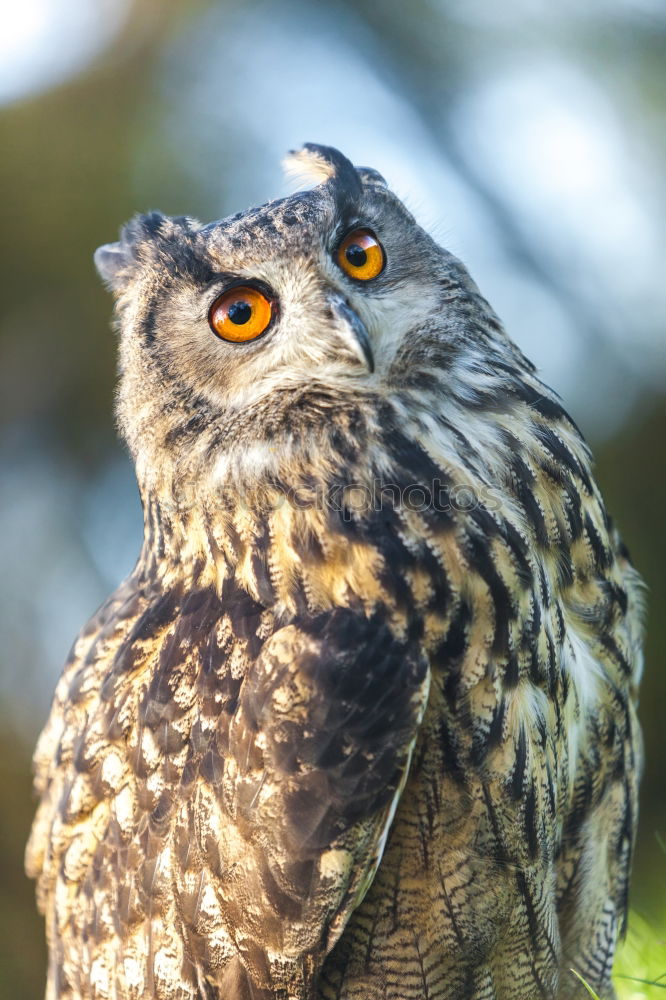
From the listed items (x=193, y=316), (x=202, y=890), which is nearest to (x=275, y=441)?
(x=193, y=316)

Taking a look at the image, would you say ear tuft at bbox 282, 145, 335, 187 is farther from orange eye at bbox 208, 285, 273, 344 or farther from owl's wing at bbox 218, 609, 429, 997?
owl's wing at bbox 218, 609, 429, 997

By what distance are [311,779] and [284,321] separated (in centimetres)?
76

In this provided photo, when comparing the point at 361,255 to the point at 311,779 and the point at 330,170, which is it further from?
the point at 311,779

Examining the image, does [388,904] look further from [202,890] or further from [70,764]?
[70,764]

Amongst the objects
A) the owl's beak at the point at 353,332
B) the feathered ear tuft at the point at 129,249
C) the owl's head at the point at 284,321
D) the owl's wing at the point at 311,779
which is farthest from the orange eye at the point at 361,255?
the owl's wing at the point at 311,779

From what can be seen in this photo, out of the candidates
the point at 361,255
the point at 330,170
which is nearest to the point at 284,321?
the point at 361,255

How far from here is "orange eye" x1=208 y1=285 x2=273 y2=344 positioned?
1573mm

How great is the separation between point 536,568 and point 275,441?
50 cm

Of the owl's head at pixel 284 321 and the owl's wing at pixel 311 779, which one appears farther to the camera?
the owl's head at pixel 284 321

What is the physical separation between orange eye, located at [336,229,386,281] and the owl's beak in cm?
15

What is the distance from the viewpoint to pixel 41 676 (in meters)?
4.65

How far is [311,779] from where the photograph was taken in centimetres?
138

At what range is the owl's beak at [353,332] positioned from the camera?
144 centimetres

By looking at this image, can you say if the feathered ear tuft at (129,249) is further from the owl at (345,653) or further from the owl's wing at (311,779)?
the owl's wing at (311,779)
